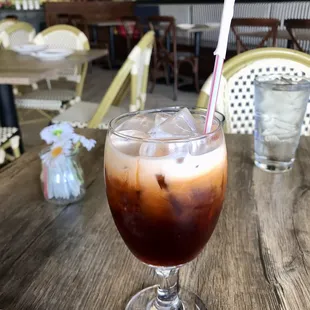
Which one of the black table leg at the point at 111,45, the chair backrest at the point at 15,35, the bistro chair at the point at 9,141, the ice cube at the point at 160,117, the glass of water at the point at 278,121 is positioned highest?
the ice cube at the point at 160,117

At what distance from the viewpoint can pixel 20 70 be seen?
1.89 meters

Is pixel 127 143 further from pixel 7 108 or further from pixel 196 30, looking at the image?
pixel 196 30

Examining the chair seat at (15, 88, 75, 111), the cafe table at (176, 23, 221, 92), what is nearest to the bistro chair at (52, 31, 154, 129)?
the chair seat at (15, 88, 75, 111)

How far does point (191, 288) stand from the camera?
0.48m

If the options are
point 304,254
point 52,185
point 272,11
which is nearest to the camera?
point 304,254

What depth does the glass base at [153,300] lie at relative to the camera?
452 mm

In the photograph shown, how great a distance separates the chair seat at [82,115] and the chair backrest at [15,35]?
1.17 metres

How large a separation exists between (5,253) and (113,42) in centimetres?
618

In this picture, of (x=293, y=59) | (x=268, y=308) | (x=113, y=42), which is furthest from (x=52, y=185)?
(x=113, y=42)

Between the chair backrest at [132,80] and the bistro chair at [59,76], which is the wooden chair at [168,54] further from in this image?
the chair backrest at [132,80]

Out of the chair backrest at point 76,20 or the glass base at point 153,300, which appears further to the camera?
the chair backrest at point 76,20

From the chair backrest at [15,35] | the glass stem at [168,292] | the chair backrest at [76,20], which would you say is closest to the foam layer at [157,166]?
the glass stem at [168,292]

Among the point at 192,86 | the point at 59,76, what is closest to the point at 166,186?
the point at 59,76

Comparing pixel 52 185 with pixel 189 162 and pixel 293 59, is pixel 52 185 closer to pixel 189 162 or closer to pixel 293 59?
pixel 189 162
